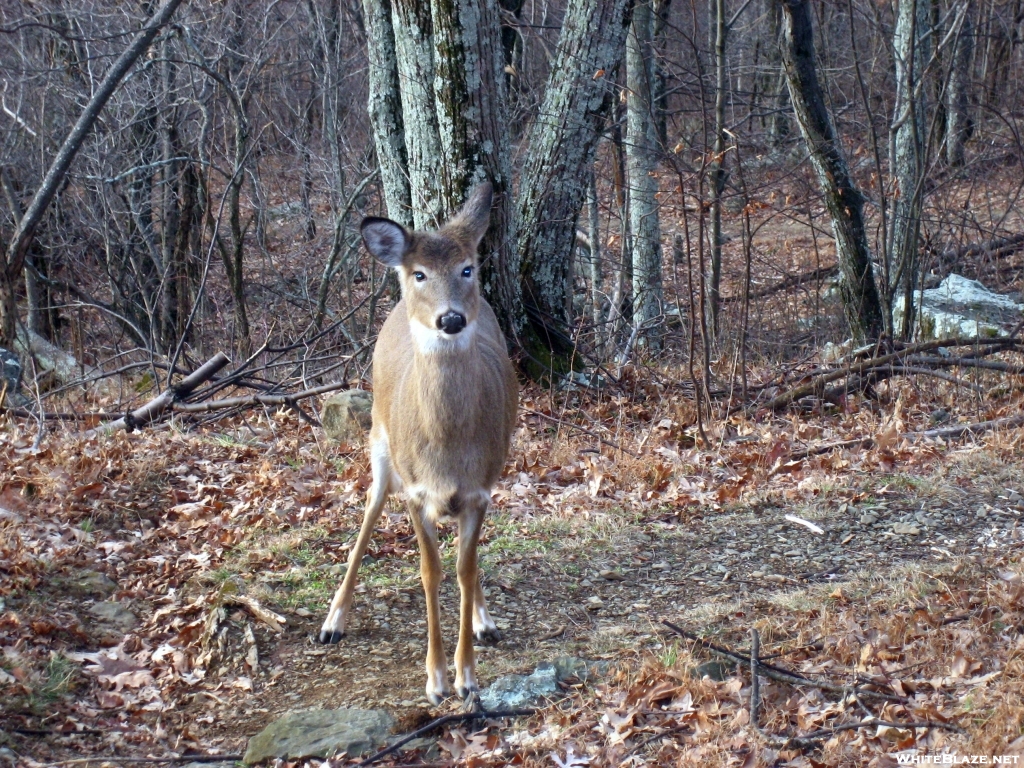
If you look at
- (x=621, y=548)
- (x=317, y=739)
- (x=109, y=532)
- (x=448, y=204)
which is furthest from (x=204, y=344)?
(x=317, y=739)

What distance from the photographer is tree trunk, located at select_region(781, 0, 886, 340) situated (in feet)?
34.5

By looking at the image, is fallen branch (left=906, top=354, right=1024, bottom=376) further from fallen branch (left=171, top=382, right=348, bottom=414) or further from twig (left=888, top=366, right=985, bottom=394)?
fallen branch (left=171, top=382, right=348, bottom=414)

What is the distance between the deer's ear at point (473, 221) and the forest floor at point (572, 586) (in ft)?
6.56

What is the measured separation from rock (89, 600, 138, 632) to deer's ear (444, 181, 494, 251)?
105 inches

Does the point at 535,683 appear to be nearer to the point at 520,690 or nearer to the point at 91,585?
the point at 520,690

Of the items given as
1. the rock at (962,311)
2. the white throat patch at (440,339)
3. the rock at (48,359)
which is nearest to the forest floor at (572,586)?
the white throat patch at (440,339)

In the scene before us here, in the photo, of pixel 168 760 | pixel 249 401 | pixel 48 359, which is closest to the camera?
pixel 168 760

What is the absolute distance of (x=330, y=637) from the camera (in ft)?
18.5

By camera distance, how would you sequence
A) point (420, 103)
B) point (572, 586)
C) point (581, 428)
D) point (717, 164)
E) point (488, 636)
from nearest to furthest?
point (488, 636)
point (572, 586)
point (581, 428)
point (420, 103)
point (717, 164)

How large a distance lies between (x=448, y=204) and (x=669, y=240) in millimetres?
13335


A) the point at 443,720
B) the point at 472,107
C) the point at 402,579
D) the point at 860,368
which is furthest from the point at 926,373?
the point at 443,720

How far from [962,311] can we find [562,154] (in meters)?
4.89

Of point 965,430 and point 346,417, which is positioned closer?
point 965,430

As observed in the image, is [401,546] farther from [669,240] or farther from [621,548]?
[669,240]
